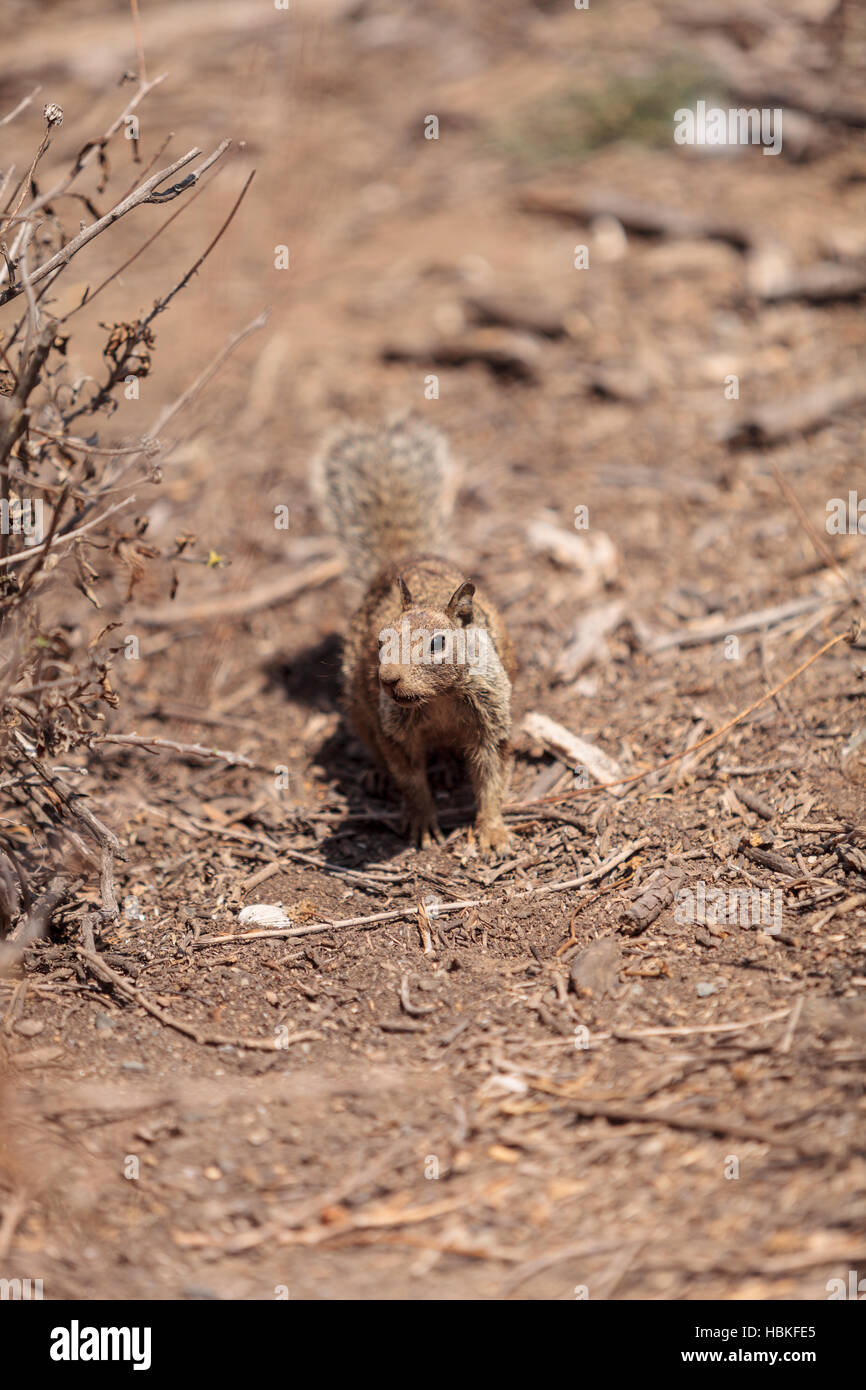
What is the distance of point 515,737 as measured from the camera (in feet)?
19.2

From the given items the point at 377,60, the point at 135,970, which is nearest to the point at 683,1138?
the point at 135,970

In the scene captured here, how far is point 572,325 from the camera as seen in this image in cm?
935

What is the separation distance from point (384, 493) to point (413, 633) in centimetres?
191

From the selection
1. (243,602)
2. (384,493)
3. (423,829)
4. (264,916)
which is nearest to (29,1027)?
(264,916)

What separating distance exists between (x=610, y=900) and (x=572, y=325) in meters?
6.27

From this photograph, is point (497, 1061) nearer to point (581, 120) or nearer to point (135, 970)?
point (135, 970)

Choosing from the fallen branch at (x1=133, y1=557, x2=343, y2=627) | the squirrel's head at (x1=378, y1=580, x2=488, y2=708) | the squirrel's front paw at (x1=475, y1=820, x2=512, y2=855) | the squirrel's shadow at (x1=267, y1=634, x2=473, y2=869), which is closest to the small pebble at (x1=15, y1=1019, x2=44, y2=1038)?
the squirrel's shadow at (x1=267, y1=634, x2=473, y2=869)

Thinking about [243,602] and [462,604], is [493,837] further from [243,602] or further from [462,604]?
[243,602]

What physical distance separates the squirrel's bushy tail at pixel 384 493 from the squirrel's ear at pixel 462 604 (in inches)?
56.2

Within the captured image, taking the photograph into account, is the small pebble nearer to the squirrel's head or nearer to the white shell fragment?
the white shell fragment

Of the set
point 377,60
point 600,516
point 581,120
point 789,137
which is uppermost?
point 377,60

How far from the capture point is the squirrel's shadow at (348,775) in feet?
18.0

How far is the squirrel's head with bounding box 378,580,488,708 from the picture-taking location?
462 centimetres

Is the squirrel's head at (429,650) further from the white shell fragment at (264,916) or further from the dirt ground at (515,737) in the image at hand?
the white shell fragment at (264,916)
